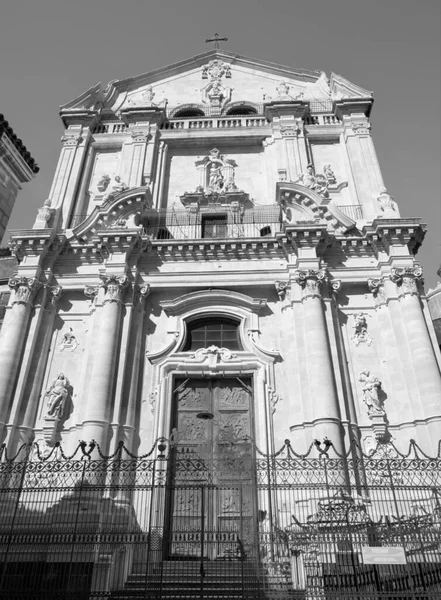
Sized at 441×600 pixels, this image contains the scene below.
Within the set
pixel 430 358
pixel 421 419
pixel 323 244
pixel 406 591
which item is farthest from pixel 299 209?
pixel 406 591

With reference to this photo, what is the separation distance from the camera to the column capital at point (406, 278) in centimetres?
1581

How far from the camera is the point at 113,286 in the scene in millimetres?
16125

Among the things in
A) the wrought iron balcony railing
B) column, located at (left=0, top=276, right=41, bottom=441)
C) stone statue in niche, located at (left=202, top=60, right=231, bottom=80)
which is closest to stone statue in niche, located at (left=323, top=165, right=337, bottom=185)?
the wrought iron balcony railing

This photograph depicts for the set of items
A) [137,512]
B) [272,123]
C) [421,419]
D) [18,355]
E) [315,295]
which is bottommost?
[137,512]

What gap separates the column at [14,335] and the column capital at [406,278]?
11.5m

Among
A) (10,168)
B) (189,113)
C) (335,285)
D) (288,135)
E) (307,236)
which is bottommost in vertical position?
(335,285)

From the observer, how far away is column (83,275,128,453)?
1363cm

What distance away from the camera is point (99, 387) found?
14.3 meters

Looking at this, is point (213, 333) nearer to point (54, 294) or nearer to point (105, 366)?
point (105, 366)

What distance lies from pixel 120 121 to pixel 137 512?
1696 cm

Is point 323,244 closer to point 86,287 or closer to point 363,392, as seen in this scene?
point 363,392

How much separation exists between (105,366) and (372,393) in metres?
7.73

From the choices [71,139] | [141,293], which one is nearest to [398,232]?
[141,293]

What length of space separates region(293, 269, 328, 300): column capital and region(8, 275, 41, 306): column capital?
843 centimetres
